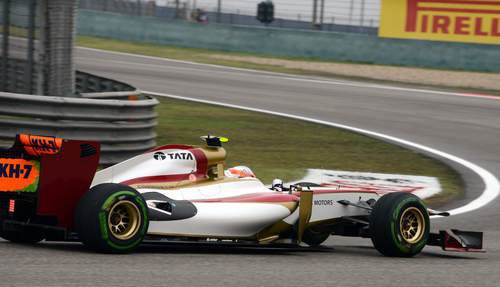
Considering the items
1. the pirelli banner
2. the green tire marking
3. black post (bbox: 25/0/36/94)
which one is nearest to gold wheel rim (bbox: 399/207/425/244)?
the green tire marking

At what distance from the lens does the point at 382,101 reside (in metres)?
24.3

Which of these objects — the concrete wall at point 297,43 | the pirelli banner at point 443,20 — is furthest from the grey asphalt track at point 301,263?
the pirelli banner at point 443,20

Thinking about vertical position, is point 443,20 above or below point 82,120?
above

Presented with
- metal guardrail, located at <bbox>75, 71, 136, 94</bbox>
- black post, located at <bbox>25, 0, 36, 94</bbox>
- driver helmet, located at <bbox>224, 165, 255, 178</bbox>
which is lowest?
driver helmet, located at <bbox>224, 165, 255, 178</bbox>

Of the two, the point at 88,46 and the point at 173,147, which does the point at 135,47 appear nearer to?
the point at 88,46

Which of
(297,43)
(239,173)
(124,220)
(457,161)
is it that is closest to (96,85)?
(457,161)

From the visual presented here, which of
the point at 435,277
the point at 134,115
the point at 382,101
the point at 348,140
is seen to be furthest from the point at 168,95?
the point at 435,277

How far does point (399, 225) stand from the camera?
8.12m

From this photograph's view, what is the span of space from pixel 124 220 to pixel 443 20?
27936mm

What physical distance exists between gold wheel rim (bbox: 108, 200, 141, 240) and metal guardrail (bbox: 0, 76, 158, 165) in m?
Result: 5.24

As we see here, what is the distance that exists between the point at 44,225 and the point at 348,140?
10.9 m

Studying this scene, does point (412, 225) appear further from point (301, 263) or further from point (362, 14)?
point (362, 14)

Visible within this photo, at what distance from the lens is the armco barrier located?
12305 millimetres

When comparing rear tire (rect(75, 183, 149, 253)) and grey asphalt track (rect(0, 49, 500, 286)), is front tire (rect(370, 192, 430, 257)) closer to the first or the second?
grey asphalt track (rect(0, 49, 500, 286))
